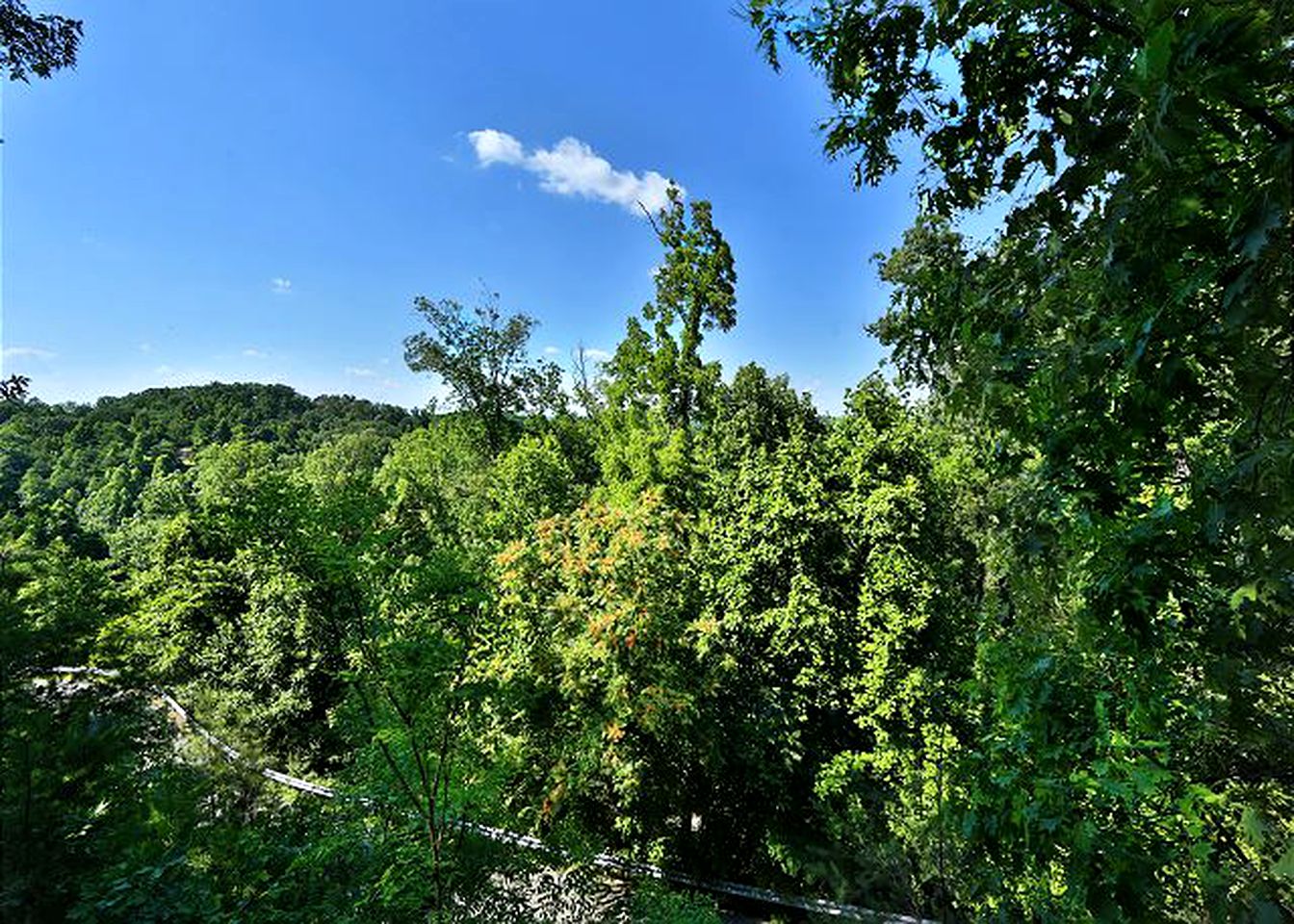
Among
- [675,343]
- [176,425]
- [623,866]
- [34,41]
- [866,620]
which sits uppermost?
[176,425]

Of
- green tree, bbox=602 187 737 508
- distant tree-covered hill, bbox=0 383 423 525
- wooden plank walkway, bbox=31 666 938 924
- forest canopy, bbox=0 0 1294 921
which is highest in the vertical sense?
distant tree-covered hill, bbox=0 383 423 525

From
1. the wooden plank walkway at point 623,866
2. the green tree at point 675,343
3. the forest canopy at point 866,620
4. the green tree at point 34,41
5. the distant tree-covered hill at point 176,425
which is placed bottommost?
the wooden plank walkway at point 623,866

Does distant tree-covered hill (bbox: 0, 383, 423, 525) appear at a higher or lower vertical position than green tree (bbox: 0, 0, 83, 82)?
higher

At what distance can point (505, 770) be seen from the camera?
5344 millimetres

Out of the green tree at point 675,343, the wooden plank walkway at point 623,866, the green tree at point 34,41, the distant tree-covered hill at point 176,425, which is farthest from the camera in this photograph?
the distant tree-covered hill at point 176,425

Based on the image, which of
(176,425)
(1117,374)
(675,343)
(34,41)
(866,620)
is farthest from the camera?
(176,425)

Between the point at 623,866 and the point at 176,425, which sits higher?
the point at 176,425

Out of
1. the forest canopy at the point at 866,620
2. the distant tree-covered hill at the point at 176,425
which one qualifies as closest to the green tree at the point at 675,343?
the forest canopy at the point at 866,620

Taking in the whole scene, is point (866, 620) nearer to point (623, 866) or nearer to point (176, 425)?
point (623, 866)

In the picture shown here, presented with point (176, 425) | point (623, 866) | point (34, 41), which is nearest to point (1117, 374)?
point (34, 41)

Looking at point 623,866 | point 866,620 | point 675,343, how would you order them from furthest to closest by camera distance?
point 675,343
point 866,620
point 623,866

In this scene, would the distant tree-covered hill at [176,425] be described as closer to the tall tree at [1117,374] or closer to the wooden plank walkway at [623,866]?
the wooden plank walkway at [623,866]

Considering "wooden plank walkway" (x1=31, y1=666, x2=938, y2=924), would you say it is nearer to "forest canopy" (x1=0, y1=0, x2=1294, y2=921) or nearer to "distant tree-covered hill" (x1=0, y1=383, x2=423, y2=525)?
"forest canopy" (x1=0, y1=0, x2=1294, y2=921)

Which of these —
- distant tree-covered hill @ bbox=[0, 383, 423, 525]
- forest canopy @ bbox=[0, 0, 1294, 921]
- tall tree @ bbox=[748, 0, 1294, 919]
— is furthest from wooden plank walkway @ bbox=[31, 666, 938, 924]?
distant tree-covered hill @ bbox=[0, 383, 423, 525]
